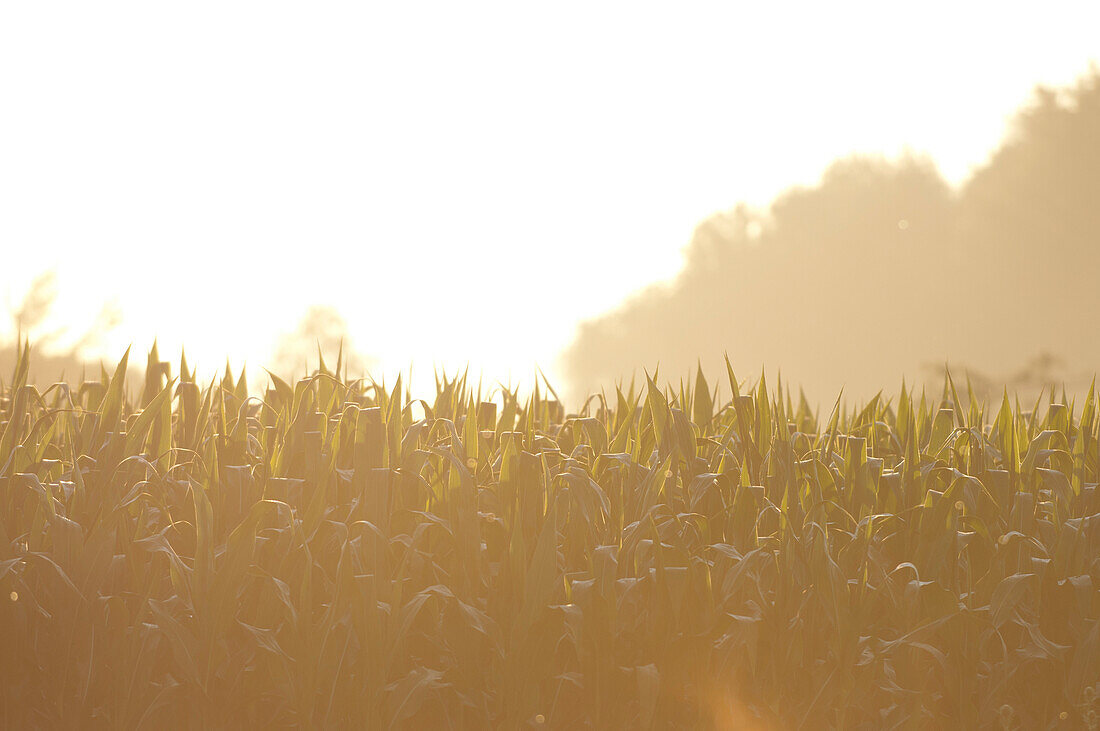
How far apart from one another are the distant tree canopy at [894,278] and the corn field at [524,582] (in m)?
26.8

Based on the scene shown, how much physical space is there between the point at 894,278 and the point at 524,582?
3777 centimetres

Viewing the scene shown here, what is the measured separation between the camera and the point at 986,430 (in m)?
6.13

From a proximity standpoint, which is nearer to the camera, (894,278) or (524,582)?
(524,582)

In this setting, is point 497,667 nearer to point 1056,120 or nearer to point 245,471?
point 245,471

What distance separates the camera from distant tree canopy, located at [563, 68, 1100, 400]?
3419 centimetres

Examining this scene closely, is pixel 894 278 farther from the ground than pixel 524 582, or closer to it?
farther from the ground

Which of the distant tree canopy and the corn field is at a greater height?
the distant tree canopy

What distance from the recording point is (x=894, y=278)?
39.1 metres

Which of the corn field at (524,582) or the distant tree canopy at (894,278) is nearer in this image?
the corn field at (524,582)

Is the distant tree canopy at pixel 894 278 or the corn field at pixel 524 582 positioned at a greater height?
the distant tree canopy at pixel 894 278

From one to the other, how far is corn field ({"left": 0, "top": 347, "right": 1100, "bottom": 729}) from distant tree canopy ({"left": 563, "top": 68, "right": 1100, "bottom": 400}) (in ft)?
87.9

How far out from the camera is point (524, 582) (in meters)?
3.95

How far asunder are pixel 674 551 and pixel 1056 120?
3536 centimetres

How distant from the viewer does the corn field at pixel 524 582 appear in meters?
3.91
